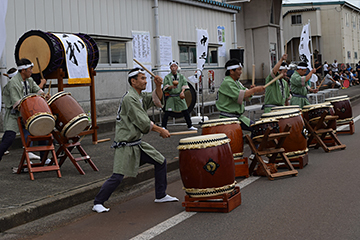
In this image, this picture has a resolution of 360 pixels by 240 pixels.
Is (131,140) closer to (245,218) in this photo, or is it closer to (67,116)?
(245,218)

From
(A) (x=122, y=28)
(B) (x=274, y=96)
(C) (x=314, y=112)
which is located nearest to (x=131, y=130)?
(B) (x=274, y=96)

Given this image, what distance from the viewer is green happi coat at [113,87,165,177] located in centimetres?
570

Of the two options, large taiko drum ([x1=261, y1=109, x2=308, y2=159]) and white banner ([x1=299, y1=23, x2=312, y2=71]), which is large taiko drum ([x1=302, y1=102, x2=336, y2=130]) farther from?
white banner ([x1=299, y1=23, x2=312, y2=71])

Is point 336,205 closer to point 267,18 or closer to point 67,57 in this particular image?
point 67,57

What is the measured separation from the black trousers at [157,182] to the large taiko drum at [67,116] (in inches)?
78.0

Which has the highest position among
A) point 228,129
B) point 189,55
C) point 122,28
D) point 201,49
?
point 122,28

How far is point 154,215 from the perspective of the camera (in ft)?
18.2

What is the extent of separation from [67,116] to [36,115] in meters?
0.53

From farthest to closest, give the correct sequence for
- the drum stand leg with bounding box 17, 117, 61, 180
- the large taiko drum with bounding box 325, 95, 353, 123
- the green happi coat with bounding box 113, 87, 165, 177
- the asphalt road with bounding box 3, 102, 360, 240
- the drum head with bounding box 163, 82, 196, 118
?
the drum head with bounding box 163, 82, 196, 118
the large taiko drum with bounding box 325, 95, 353, 123
the drum stand leg with bounding box 17, 117, 61, 180
the green happi coat with bounding box 113, 87, 165, 177
the asphalt road with bounding box 3, 102, 360, 240

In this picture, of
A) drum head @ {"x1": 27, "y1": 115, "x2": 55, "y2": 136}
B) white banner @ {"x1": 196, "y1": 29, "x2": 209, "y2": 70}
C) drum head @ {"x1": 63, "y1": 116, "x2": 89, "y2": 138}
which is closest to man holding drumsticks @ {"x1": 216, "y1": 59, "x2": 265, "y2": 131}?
drum head @ {"x1": 63, "y1": 116, "x2": 89, "y2": 138}

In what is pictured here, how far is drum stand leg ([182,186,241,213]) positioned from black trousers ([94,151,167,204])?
0.55m

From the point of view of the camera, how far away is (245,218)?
510 centimetres

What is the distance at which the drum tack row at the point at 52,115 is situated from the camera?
7230mm

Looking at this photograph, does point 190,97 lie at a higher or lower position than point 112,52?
lower
